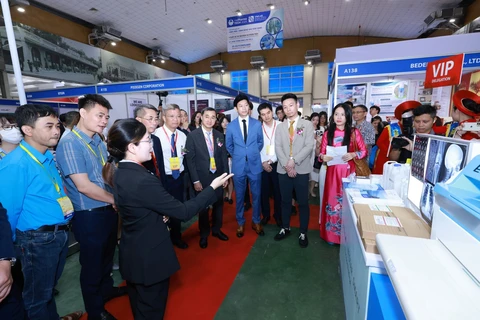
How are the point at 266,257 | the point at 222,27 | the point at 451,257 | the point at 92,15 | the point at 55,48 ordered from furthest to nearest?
the point at 222,27, the point at 92,15, the point at 55,48, the point at 266,257, the point at 451,257

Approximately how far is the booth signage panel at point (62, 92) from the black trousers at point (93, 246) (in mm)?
5384

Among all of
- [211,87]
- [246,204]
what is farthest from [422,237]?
[211,87]

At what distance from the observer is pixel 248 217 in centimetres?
344

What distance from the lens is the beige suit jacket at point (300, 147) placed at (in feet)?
8.21

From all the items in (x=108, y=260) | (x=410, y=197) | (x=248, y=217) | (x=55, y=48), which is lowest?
(x=248, y=217)

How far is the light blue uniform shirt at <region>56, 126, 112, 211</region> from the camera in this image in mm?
1382

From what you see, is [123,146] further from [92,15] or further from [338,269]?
[92,15]

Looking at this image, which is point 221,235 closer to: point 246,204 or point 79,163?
point 246,204

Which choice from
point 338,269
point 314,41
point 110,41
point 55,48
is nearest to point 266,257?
point 338,269

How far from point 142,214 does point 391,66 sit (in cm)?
395

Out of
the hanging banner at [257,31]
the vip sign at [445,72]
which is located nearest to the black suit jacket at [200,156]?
the vip sign at [445,72]

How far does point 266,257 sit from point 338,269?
0.69 m

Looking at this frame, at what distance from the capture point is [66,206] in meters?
1.33

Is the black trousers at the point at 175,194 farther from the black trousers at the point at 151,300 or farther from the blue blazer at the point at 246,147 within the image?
the black trousers at the point at 151,300
